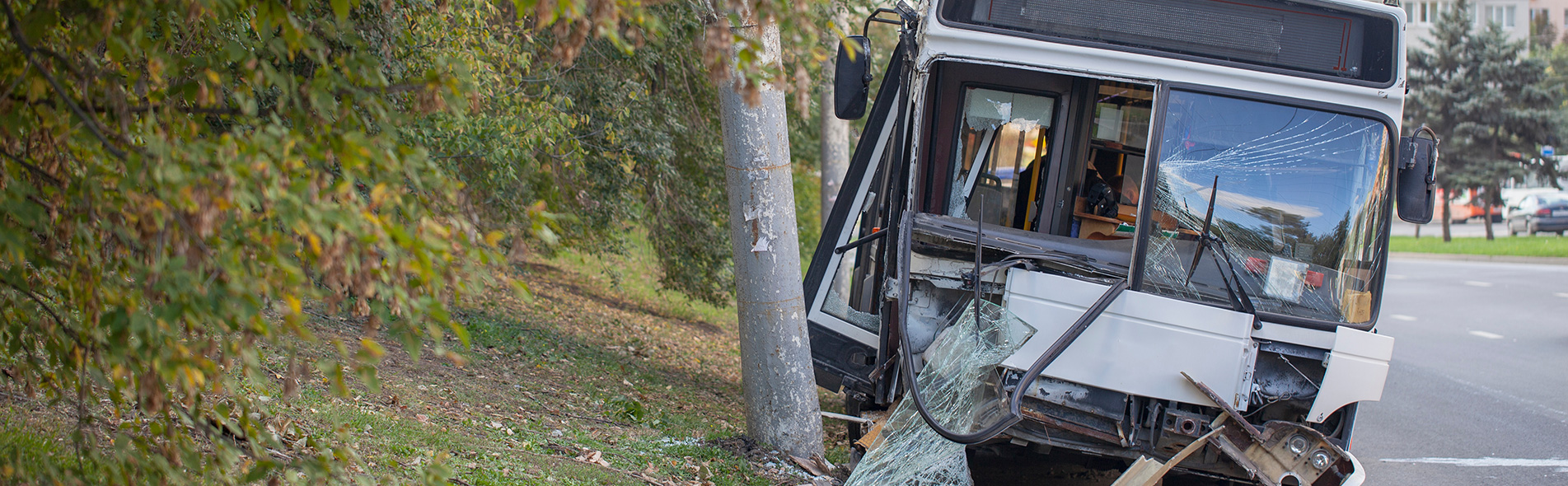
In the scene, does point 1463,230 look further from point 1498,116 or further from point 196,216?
point 196,216

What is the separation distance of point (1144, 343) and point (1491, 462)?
4343mm

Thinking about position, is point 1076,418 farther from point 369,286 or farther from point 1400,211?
point 369,286

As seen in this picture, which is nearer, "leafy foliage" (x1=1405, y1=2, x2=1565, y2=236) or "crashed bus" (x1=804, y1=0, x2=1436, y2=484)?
"crashed bus" (x1=804, y1=0, x2=1436, y2=484)

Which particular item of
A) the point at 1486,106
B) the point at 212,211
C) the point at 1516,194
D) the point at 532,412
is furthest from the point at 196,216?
the point at 1516,194

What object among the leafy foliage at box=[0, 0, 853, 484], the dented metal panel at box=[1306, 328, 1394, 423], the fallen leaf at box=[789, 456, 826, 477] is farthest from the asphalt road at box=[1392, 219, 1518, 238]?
the leafy foliage at box=[0, 0, 853, 484]

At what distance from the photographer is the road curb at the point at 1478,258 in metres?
23.0

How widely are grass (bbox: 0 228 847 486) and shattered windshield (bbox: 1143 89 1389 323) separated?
7.80 feet

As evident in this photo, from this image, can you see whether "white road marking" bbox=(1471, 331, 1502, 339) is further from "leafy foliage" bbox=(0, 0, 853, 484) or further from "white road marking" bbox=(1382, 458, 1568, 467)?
"leafy foliage" bbox=(0, 0, 853, 484)

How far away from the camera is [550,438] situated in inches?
234

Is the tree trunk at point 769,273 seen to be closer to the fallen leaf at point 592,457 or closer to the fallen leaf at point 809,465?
the fallen leaf at point 809,465

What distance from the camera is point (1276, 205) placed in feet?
17.6

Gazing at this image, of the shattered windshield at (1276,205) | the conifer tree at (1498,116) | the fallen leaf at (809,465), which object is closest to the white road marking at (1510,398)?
the shattered windshield at (1276,205)

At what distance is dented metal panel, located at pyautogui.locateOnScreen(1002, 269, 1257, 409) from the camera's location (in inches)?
197

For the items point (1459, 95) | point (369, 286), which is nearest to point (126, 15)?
point (369, 286)
